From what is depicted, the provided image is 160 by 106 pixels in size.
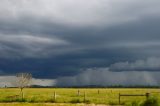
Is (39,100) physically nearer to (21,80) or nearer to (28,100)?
(28,100)

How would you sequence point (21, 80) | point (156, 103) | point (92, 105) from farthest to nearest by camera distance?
1. point (21, 80)
2. point (92, 105)
3. point (156, 103)

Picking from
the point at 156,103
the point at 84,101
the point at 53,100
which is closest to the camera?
the point at 156,103

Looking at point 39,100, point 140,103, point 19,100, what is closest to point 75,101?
point 39,100

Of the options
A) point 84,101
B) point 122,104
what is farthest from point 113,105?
point 84,101

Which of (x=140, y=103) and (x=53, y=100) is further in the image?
(x=53, y=100)

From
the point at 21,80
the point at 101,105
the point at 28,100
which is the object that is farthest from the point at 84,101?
the point at 21,80

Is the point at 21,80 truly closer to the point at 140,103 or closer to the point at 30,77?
the point at 30,77

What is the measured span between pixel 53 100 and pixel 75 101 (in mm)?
4980

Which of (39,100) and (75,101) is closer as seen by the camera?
(75,101)

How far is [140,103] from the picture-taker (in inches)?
1473

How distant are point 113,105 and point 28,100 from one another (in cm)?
1746

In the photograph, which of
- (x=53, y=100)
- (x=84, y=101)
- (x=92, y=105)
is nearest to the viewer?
(x=92, y=105)

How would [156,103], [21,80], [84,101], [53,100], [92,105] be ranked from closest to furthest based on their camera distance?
[156,103], [92,105], [84,101], [53,100], [21,80]

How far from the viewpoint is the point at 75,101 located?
58156mm
